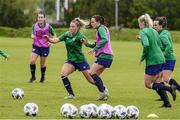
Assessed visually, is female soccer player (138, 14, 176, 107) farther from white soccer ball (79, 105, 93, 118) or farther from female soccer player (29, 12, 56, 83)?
female soccer player (29, 12, 56, 83)

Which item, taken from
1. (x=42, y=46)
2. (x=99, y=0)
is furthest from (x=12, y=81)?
(x=99, y=0)

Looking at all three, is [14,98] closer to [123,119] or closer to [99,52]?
[99,52]

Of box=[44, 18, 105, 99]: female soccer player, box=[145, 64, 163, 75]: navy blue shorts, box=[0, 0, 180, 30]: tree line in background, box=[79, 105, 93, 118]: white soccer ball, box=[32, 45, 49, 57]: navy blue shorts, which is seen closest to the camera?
box=[79, 105, 93, 118]: white soccer ball

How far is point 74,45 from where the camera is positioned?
1752cm

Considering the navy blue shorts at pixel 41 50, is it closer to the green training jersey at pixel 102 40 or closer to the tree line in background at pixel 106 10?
the green training jersey at pixel 102 40

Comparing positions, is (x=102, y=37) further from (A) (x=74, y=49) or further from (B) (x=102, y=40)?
(A) (x=74, y=49)

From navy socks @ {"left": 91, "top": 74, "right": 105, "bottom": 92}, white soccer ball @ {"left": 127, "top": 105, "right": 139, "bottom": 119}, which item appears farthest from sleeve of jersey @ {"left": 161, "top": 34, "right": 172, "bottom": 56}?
white soccer ball @ {"left": 127, "top": 105, "right": 139, "bottom": 119}

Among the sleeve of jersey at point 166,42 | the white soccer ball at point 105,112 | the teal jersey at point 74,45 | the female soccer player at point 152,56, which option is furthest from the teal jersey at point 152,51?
the white soccer ball at point 105,112

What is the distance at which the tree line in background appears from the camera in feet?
338

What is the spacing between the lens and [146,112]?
1459 centimetres

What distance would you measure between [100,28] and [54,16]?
490 feet

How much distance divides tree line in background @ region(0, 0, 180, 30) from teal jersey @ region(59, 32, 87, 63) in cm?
8520

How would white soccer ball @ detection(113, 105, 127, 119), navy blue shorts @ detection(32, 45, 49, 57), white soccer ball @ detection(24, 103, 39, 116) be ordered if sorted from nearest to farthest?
white soccer ball @ detection(113, 105, 127, 119), white soccer ball @ detection(24, 103, 39, 116), navy blue shorts @ detection(32, 45, 49, 57)

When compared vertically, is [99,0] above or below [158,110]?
above
